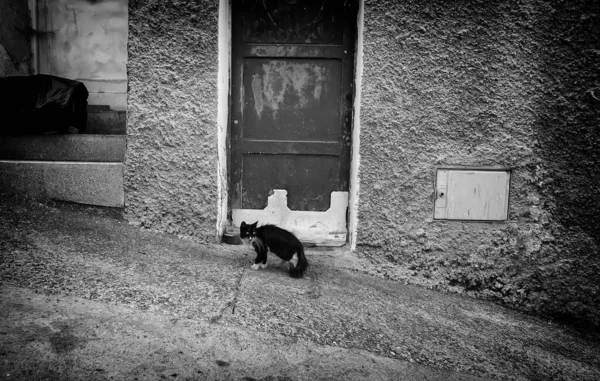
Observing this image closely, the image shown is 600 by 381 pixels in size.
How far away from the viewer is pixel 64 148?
3387 mm

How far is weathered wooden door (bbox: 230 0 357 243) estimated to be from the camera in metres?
3.25

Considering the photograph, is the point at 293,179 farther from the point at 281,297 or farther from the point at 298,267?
the point at 281,297

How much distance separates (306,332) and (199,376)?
24.3 inches

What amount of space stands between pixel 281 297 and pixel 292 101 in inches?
70.3

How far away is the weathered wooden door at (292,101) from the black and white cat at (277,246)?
0.71 meters

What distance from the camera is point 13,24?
13.6 ft

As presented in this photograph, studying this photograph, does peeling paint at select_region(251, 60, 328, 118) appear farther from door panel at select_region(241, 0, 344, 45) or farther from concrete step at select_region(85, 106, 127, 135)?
concrete step at select_region(85, 106, 127, 135)

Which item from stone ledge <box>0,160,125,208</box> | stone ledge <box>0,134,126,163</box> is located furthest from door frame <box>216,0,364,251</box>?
stone ledge <box>0,134,126,163</box>

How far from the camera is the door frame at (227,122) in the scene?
9.84ft

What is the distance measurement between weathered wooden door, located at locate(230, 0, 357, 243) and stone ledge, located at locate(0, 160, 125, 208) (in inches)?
39.4

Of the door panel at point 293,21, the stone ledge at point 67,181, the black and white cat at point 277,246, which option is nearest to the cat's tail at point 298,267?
the black and white cat at point 277,246

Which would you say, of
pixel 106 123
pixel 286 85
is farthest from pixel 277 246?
pixel 106 123

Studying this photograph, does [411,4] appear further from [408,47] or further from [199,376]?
[199,376]

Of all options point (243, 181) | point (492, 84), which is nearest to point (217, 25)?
point (243, 181)
